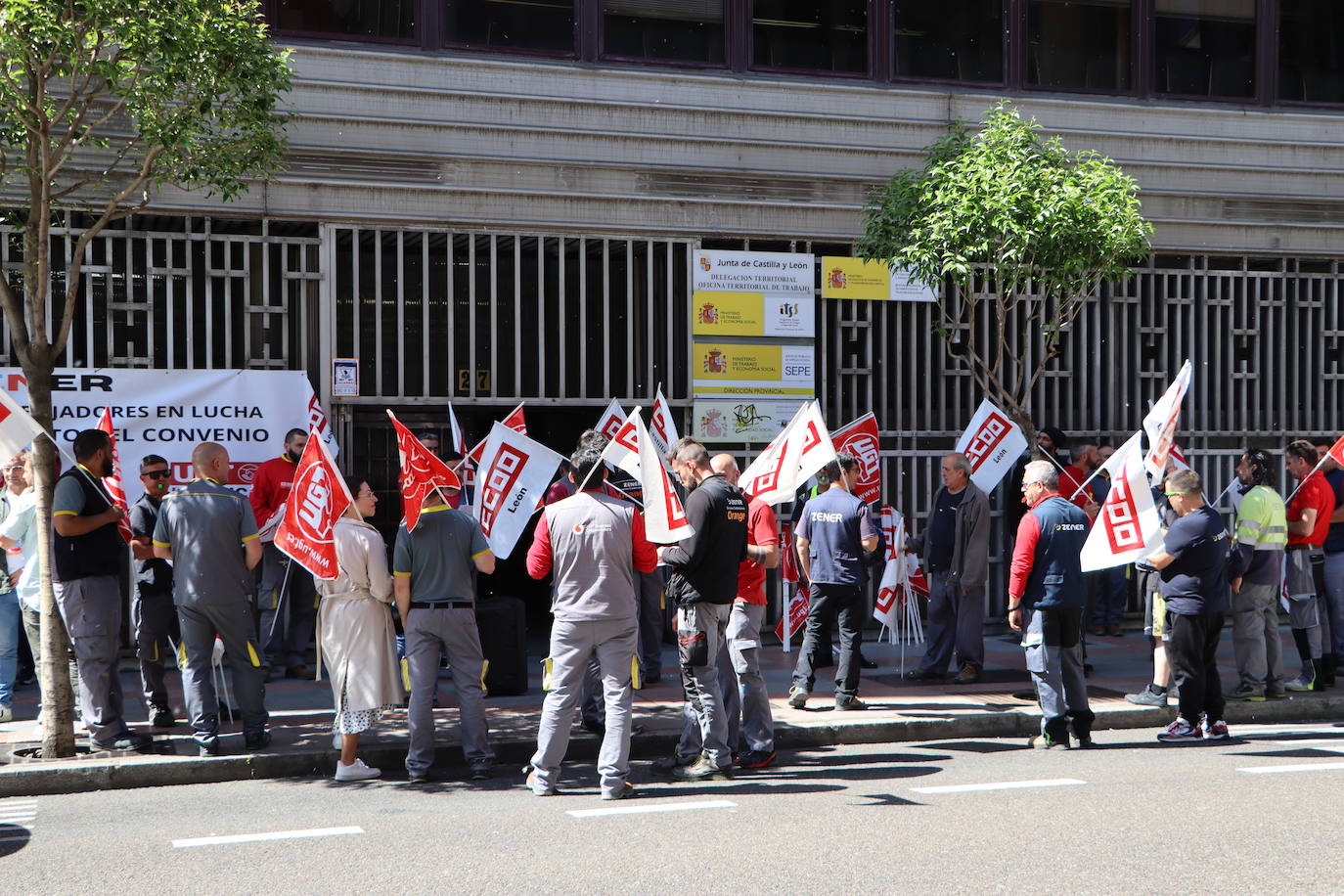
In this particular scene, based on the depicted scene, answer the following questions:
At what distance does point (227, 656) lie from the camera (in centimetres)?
859

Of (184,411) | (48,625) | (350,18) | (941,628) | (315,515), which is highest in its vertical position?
(350,18)

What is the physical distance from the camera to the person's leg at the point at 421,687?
26.3 feet

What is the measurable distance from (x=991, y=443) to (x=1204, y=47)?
6.43 m

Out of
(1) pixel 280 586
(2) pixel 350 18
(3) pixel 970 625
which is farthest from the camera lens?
(2) pixel 350 18

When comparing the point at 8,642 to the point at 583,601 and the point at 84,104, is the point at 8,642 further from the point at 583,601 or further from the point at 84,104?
the point at 583,601

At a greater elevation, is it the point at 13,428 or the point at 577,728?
the point at 13,428

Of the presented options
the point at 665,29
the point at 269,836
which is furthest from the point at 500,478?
the point at 665,29

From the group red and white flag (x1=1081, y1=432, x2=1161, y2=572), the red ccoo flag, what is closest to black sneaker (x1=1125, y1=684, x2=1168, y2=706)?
red and white flag (x1=1081, y1=432, x2=1161, y2=572)

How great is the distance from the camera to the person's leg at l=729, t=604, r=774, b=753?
8.20 metres

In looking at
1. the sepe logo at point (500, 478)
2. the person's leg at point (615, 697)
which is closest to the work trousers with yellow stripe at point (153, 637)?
the sepe logo at point (500, 478)

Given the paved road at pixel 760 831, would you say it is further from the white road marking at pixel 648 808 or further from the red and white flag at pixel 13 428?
the red and white flag at pixel 13 428

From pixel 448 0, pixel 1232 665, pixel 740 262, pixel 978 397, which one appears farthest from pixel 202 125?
pixel 1232 665

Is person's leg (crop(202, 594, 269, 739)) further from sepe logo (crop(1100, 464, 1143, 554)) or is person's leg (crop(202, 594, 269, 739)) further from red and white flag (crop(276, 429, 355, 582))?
sepe logo (crop(1100, 464, 1143, 554))

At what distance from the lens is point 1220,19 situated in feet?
50.0
